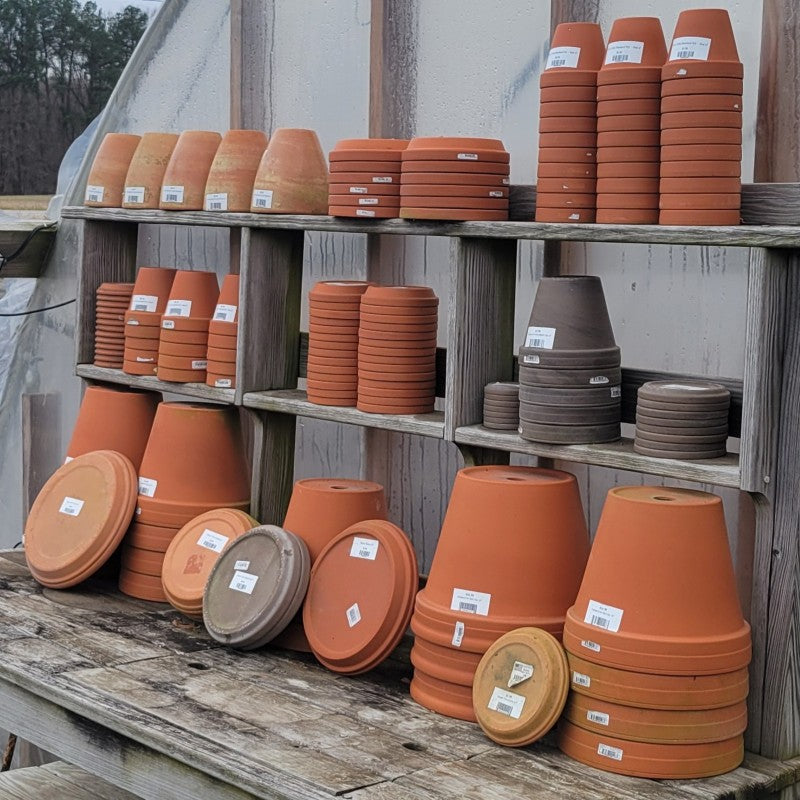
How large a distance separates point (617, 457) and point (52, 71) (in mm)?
3634

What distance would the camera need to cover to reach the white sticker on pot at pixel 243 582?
3.35m

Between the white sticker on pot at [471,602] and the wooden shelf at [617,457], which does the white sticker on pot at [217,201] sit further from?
the white sticker on pot at [471,602]

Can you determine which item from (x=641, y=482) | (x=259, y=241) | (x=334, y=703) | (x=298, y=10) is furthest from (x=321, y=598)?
(x=298, y=10)

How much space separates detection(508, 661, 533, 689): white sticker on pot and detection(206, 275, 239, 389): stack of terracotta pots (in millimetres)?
1500

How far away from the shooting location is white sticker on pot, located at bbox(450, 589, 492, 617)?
2848mm

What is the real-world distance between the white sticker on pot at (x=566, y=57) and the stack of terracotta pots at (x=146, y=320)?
1.67 m

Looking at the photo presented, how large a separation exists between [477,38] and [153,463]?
1522mm

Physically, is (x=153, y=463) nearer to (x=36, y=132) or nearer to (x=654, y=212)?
(x=654, y=212)

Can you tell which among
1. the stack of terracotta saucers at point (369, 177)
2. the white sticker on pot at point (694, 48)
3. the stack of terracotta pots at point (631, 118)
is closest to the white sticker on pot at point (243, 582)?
the stack of terracotta saucers at point (369, 177)

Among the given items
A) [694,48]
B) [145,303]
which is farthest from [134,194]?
[694,48]

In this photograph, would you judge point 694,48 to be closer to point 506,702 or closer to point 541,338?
point 541,338

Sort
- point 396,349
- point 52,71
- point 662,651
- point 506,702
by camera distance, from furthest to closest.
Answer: point 52,71
point 396,349
point 506,702
point 662,651

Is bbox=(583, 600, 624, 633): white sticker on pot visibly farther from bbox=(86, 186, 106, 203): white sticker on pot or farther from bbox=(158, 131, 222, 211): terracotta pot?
bbox=(86, 186, 106, 203): white sticker on pot

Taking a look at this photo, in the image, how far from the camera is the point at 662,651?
253 cm
